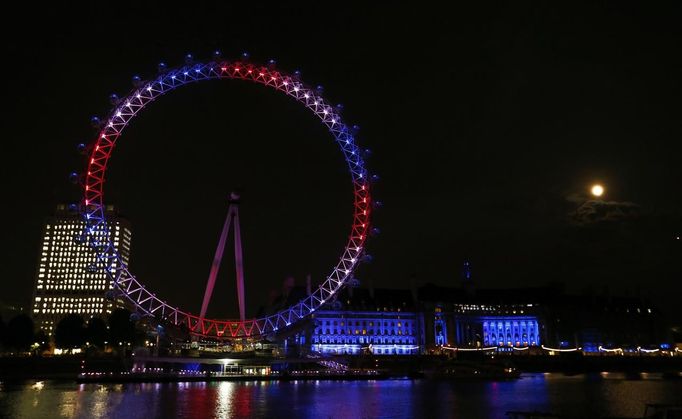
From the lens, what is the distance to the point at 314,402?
44.5 meters

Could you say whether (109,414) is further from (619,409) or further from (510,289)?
(510,289)

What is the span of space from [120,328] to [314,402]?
63171 millimetres

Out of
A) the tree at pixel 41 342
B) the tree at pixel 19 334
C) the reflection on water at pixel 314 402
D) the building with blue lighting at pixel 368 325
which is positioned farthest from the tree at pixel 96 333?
the reflection on water at pixel 314 402

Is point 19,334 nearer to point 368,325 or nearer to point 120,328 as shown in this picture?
point 120,328

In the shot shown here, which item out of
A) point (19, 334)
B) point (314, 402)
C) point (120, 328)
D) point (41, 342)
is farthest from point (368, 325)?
point (314, 402)

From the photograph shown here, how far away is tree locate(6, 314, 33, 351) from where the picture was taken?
3531 inches

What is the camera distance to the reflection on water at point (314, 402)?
1460 inches

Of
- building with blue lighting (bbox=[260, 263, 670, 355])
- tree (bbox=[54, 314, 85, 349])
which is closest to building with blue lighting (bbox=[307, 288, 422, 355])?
building with blue lighting (bbox=[260, 263, 670, 355])

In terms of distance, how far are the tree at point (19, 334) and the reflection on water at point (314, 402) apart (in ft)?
126

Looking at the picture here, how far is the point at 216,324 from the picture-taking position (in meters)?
66.4

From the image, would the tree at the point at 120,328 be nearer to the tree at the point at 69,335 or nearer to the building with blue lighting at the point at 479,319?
the tree at the point at 69,335

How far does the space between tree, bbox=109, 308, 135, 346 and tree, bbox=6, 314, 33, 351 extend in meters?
11.5

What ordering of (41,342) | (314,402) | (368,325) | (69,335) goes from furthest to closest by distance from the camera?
(368,325), (41,342), (69,335), (314,402)

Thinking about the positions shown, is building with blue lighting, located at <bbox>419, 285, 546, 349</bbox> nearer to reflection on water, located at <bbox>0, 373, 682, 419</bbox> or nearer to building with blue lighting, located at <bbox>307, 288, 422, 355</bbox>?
building with blue lighting, located at <bbox>307, 288, 422, 355</bbox>
